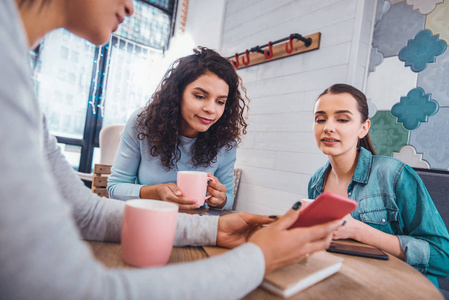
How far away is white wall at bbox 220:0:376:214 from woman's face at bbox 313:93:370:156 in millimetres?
699

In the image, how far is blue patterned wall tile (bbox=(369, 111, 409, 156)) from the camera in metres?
1.73

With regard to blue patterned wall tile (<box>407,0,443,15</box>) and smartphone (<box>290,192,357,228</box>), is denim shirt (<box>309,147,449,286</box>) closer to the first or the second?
smartphone (<box>290,192,357,228</box>)

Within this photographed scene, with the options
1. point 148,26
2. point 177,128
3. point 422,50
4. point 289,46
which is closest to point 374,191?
point 177,128

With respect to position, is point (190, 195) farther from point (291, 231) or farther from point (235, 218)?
point (291, 231)

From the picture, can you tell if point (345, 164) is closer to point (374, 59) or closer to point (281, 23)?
point (374, 59)

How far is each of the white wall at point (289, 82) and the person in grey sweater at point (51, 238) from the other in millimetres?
1758

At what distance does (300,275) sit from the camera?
1.60 ft

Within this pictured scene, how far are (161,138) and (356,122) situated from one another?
934mm

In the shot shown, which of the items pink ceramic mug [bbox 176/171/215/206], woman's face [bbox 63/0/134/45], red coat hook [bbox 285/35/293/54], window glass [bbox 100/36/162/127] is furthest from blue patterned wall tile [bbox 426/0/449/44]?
window glass [bbox 100/36/162/127]

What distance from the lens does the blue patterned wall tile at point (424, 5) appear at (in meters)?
1.67

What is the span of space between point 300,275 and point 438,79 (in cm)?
170

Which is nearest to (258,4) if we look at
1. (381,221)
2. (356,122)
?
(356,122)

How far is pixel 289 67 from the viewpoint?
2412 mm

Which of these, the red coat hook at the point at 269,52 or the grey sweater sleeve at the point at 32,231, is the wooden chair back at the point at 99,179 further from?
the red coat hook at the point at 269,52
